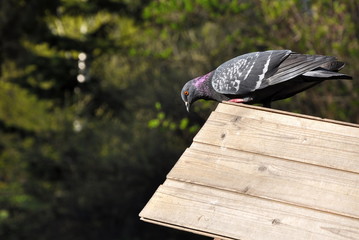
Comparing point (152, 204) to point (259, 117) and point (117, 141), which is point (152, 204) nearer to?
point (259, 117)

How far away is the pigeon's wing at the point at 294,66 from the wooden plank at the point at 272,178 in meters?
0.73

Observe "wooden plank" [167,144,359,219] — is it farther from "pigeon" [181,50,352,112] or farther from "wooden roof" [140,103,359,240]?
"pigeon" [181,50,352,112]

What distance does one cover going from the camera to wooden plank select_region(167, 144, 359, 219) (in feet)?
9.45

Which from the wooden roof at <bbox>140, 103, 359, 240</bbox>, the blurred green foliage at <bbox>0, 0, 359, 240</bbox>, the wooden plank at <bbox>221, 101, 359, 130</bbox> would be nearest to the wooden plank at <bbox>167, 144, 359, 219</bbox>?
the wooden roof at <bbox>140, 103, 359, 240</bbox>

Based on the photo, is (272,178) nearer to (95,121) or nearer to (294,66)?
(294,66)

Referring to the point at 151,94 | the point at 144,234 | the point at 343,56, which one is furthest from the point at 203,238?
the point at 343,56

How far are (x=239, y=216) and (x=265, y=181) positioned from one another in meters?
0.24

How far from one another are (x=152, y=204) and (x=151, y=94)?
9.88 meters

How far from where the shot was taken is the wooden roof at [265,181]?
2.79 m

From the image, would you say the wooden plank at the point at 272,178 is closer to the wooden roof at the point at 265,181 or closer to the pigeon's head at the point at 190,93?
the wooden roof at the point at 265,181

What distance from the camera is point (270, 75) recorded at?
3.73m

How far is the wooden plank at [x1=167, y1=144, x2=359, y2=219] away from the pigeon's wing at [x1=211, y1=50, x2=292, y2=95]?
2.55 feet

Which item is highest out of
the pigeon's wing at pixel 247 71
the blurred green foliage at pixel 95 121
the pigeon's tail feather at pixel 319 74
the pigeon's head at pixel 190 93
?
the pigeon's tail feather at pixel 319 74

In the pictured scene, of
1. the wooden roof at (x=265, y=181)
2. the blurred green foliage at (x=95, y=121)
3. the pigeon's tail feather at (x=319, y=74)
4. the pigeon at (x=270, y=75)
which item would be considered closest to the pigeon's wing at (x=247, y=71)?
the pigeon at (x=270, y=75)
